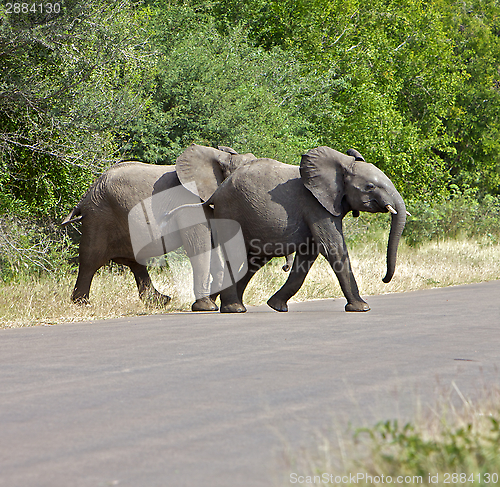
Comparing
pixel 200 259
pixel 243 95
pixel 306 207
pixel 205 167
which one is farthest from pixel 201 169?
pixel 243 95

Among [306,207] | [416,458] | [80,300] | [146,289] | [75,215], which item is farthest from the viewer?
[75,215]

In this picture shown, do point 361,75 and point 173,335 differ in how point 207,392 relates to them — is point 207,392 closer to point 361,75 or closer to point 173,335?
point 173,335

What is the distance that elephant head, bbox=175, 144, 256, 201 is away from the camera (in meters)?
13.3

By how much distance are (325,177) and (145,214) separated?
116 inches

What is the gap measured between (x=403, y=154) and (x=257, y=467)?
29881 millimetres

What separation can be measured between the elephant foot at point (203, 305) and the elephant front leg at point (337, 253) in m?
2.01

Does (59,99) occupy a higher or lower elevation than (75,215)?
higher

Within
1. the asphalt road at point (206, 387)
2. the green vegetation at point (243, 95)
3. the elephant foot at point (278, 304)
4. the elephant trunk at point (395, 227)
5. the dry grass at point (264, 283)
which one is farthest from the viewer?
the green vegetation at point (243, 95)

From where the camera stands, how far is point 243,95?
22.2 m

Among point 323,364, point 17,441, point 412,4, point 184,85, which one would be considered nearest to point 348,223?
point 184,85

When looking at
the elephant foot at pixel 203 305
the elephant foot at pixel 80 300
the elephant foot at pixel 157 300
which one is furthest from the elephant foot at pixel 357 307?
the elephant foot at pixel 80 300

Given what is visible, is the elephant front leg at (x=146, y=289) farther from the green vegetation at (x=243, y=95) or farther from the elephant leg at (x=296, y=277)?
the green vegetation at (x=243, y=95)

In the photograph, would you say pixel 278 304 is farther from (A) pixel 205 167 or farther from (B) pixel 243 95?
(B) pixel 243 95

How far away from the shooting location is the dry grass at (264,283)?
1203 centimetres
